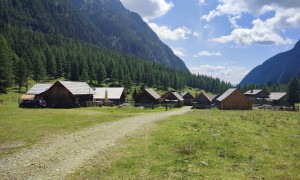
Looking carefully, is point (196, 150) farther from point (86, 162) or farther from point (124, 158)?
point (86, 162)

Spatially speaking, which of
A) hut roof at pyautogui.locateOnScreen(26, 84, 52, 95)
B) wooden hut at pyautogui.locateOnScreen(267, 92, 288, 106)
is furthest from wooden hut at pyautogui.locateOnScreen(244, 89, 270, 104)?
hut roof at pyautogui.locateOnScreen(26, 84, 52, 95)

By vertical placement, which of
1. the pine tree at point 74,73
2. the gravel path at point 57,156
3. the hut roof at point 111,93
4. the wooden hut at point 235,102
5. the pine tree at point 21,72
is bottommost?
the gravel path at point 57,156

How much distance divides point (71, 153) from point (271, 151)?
1417 cm

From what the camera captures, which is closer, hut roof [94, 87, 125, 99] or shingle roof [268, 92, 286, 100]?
hut roof [94, 87, 125, 99]

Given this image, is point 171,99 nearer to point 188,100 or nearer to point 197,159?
point 188,100

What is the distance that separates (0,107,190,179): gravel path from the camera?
1639 centimetres

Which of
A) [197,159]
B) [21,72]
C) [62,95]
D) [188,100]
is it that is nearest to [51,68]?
[21,72]

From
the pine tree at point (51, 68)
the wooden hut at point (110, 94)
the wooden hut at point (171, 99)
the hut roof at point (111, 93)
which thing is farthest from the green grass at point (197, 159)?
the pine tree at point (51, 68)

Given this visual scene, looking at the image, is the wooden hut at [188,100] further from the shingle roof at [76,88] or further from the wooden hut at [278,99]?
the shingle roof at [76,88]

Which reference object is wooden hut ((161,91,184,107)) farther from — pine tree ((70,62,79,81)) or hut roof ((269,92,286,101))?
hut roof ((269,92,286,101))

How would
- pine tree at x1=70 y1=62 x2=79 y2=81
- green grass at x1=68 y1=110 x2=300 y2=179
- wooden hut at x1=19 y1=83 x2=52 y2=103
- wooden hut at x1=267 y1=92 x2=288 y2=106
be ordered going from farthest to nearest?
pine tree at x1=70 y1=62 x2=79 y2=81 < wooden hut at x1=267 y1=92 x2=288 y2=106 < wooden hut at x1=19 y1=83 x2=52 y2=103 < green grass at x1=68 y1=110 x2=300 y2=179

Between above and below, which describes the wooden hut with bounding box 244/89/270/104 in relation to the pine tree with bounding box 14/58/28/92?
below

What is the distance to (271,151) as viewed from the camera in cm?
2222

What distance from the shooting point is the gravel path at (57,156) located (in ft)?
53.8
